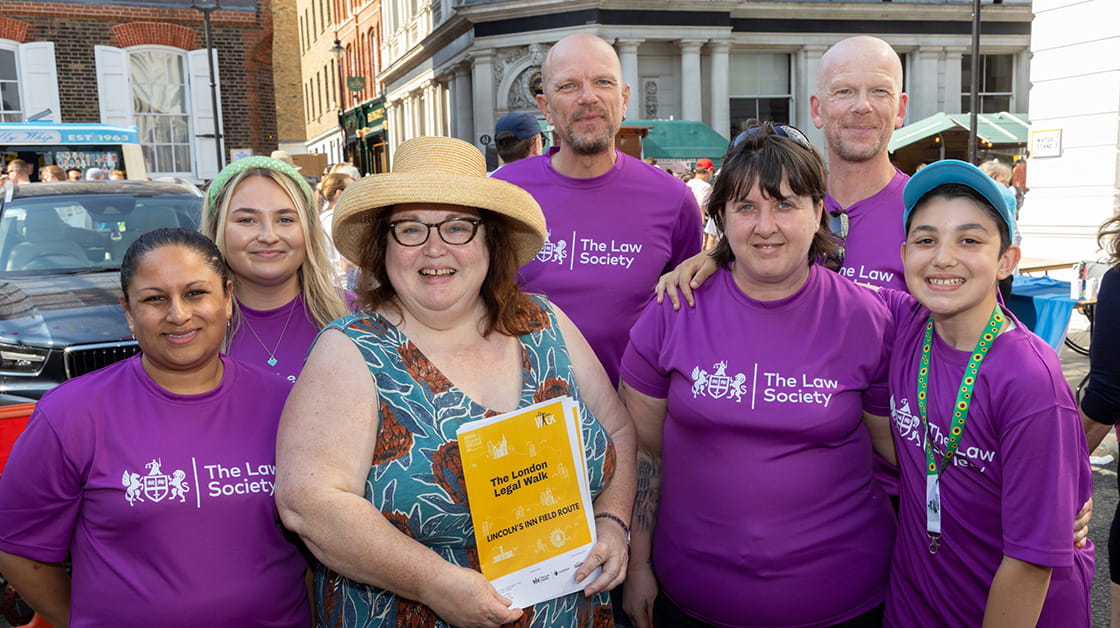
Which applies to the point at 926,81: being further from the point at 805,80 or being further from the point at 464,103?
the point at 464,103

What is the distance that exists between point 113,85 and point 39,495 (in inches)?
705

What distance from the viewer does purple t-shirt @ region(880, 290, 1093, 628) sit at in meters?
1.80

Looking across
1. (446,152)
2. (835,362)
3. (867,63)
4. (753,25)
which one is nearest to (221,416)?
(446,152)

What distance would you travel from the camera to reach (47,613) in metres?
2.17

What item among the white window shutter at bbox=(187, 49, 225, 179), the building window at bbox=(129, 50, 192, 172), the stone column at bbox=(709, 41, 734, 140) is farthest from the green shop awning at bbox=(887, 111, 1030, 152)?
the building window at bbox=(129, 50, 192, 172)

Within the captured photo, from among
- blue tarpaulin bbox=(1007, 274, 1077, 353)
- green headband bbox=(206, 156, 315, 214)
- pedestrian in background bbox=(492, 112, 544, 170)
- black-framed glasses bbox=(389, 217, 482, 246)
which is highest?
pedestrian in background bbox=(492, 112, 544, 170)

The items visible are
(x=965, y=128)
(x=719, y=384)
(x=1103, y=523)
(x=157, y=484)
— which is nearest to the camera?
(x=157, y=484)

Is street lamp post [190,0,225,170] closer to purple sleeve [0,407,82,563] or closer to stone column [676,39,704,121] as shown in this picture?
stone column [676,39,704,121]

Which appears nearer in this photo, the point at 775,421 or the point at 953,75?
the point at 775,421

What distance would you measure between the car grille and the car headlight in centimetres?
15

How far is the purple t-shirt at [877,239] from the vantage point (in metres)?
2.90

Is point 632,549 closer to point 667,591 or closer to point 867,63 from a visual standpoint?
point 667,591

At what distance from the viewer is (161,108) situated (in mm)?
17891

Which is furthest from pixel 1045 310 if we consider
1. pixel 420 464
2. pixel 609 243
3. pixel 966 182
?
pixel 420 464
